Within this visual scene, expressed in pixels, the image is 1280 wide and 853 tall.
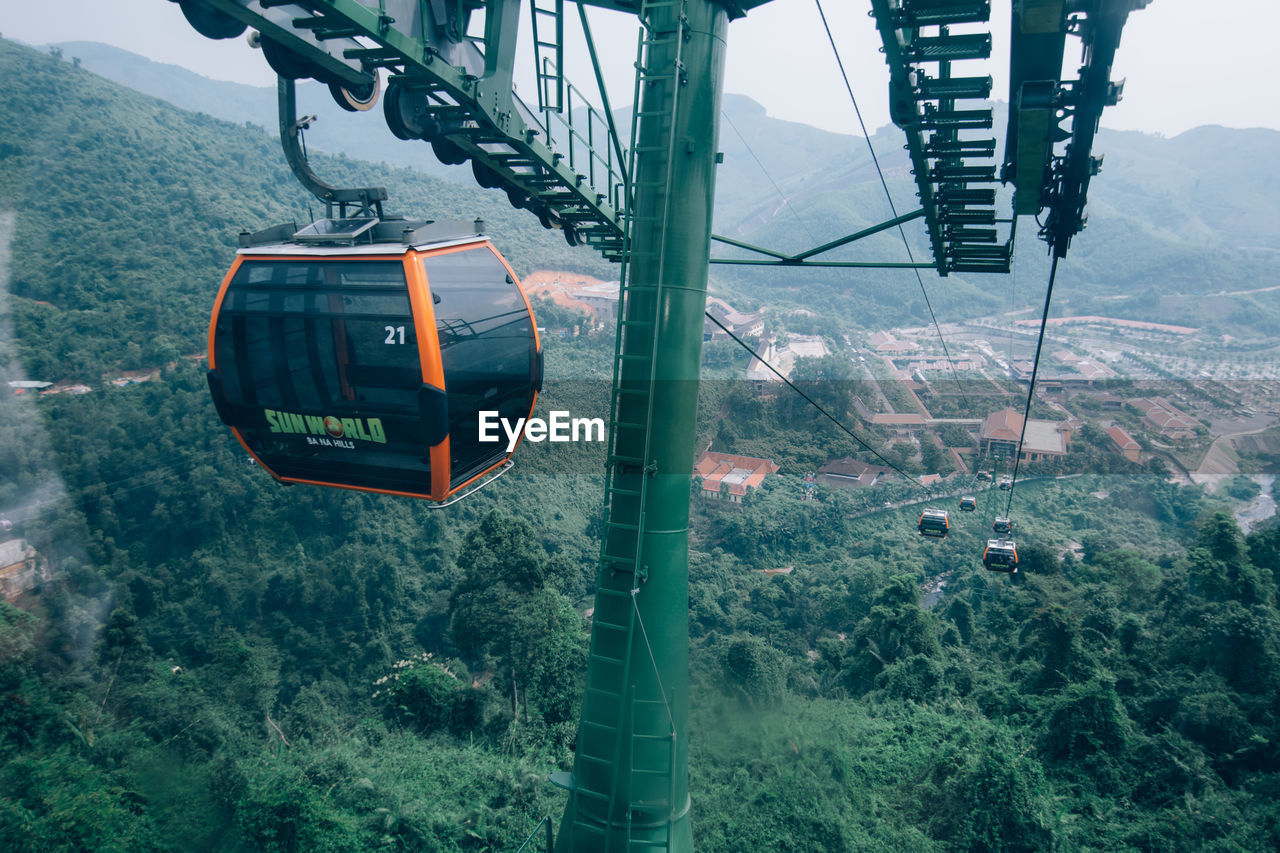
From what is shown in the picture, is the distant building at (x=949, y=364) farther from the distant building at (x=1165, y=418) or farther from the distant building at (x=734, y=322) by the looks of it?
the distant building at (x=1165, y=418)

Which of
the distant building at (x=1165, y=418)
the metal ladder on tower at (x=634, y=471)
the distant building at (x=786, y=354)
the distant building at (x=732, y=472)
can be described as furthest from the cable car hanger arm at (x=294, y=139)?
the distant building at (x=786, y=354)

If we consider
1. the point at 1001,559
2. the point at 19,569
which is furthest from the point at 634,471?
the point at 19,569

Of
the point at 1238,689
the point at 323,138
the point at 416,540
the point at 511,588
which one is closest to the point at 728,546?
the point at 416,540

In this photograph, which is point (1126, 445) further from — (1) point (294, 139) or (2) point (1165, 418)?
(1) point (294, 139)

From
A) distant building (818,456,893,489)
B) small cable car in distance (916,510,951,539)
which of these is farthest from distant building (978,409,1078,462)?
small cable car in distance (916,510,951,539)

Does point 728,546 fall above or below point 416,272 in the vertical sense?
below

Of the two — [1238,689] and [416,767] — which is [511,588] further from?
[1238,689]
